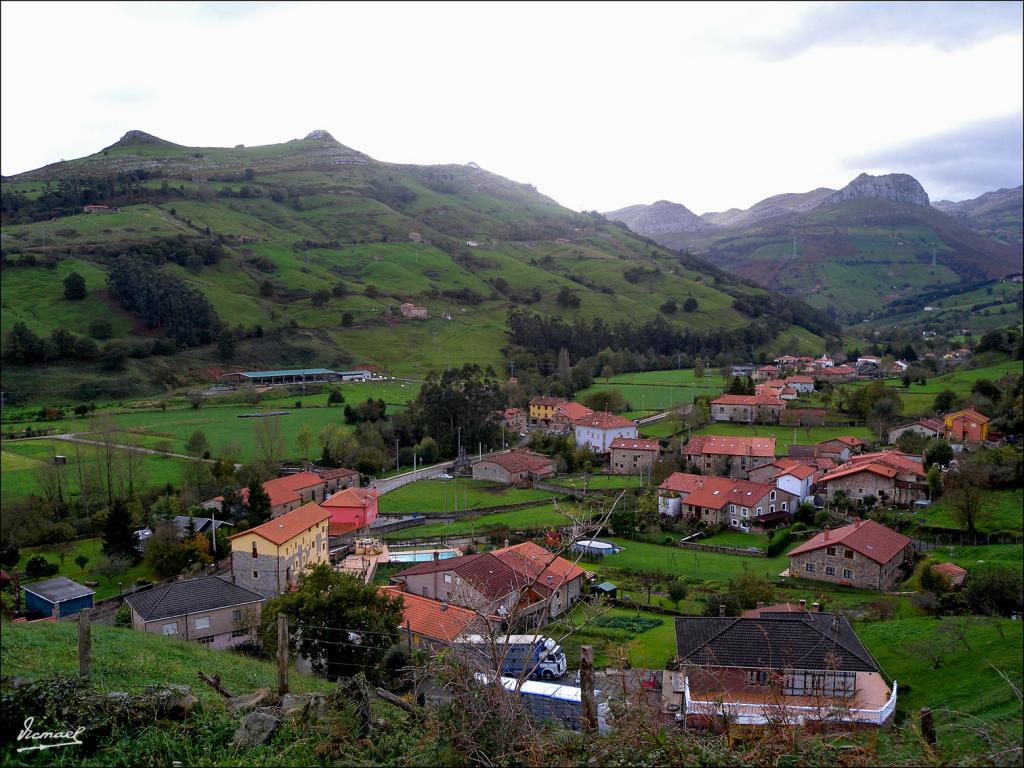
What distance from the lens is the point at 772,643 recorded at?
14391 mm

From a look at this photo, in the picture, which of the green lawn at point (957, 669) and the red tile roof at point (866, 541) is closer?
the green lawn at point (957, 669)

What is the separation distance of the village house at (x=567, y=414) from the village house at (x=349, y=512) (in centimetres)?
2089

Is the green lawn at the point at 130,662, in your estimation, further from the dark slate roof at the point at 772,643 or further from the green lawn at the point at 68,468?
the green lawn at the point at 68,468

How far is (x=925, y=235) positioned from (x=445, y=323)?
16139 cm

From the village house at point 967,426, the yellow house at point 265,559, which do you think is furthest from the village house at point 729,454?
the yellow house at point 265,559

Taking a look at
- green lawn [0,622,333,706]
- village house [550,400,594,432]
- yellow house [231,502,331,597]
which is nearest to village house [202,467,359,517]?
yellow house [231,502,331,597]

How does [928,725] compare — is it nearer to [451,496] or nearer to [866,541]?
[866,541]

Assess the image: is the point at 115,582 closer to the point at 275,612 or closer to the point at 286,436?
the point at 275,612

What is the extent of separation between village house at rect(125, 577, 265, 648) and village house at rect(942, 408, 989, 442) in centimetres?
3637

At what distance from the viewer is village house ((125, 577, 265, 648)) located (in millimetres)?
16422

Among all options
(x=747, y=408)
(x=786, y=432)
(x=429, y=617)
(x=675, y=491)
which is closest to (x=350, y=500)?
(x=429, y=617)

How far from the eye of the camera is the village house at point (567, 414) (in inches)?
1934

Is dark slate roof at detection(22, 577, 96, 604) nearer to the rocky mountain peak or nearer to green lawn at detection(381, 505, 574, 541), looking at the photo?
green lawn at detection(381, 505, 574, 541)

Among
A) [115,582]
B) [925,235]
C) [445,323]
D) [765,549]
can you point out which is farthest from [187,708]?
[925,235]
